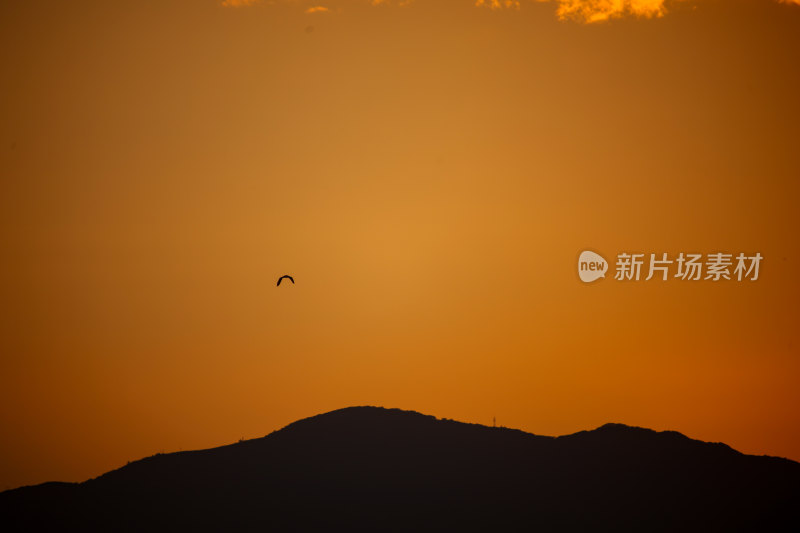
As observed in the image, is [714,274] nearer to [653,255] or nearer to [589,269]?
[653,255]

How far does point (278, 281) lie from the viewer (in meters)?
68.6

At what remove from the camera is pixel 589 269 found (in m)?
64.4

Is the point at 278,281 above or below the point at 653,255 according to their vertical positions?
below

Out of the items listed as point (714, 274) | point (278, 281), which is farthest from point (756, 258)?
point (278, 281)

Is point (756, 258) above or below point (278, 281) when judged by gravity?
above

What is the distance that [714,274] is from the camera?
60.7m

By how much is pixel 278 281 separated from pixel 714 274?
29.9 m

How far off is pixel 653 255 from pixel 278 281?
26235 mm

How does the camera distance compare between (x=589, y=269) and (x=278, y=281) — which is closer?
(x=589, y=269)

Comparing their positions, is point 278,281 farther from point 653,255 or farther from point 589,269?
point 653,255

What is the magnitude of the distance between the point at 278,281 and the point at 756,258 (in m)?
32.6

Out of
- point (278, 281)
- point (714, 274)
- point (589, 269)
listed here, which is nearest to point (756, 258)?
point (714, 274)

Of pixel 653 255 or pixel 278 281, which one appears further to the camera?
pixel 278 281

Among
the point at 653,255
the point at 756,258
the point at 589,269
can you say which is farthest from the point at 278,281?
the point at 756,258
